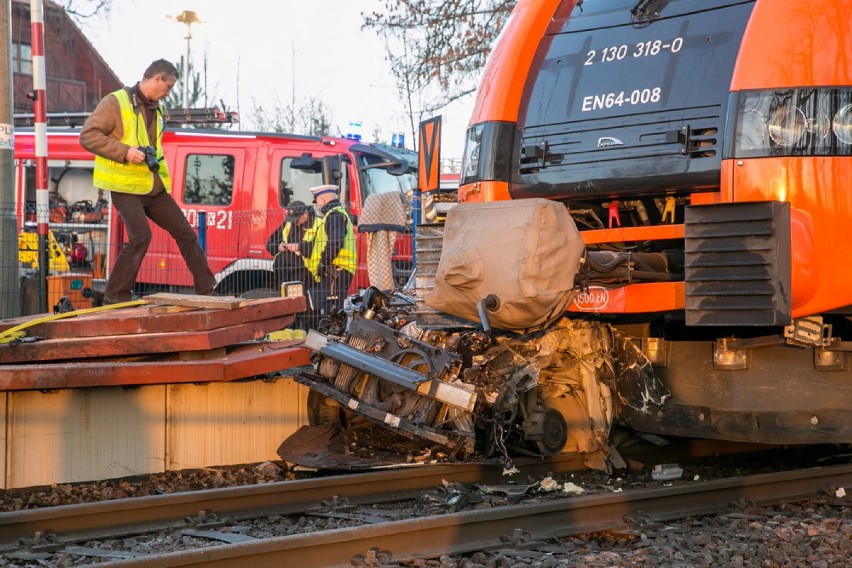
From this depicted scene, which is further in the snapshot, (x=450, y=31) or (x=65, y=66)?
(x=65, y=66)

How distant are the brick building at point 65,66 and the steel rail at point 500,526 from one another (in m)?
32.0

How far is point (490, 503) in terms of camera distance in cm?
566

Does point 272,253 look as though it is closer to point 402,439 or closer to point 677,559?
point 402,439

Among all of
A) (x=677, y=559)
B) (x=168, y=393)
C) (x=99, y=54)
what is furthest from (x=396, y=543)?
(x=99, y=54)

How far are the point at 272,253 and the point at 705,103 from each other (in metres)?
6.64

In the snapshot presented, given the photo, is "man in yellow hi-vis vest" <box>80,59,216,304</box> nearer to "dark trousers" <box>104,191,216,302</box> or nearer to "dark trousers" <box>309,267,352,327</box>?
"dark trousers" <box>104,191,216,302</box>

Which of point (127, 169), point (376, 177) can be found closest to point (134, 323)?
point (127, 169)

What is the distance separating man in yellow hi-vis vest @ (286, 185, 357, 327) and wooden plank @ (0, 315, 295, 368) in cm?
400

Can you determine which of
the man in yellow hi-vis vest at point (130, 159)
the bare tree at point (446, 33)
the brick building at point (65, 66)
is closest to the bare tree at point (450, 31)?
the bare tree at point (446, 33)

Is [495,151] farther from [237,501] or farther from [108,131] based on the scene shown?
[108,131]

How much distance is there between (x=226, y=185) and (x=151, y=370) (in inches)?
292

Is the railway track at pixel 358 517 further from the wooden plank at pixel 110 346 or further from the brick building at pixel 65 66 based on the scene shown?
the brick building at pixel 65 66

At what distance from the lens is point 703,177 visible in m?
5.77

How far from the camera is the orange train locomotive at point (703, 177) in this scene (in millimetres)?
5289
